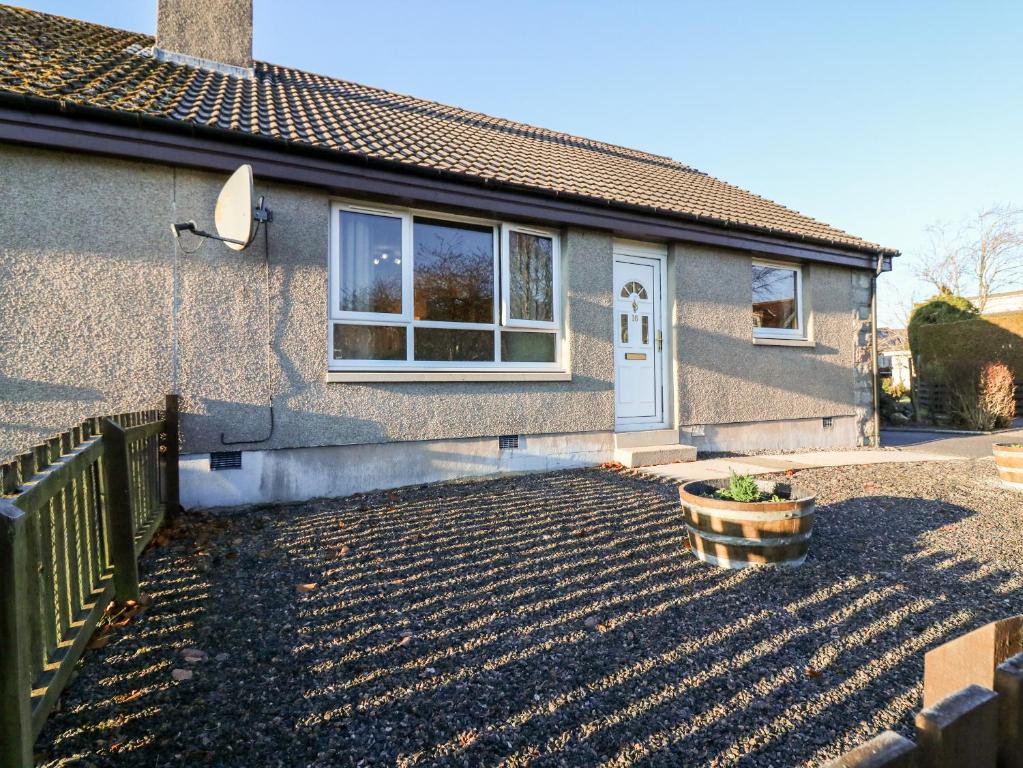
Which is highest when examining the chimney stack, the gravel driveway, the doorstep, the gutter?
the chimney stack

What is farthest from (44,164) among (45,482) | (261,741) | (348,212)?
(261,741)

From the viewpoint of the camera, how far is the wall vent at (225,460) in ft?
16.7

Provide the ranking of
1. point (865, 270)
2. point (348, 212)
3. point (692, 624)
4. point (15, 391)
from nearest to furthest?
point (692, 624)
point (15, 391)
point (348, 212)
point (865, 270)

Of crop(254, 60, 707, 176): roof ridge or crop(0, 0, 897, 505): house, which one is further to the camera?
crop(254, 60, 707, 176): roof ridge

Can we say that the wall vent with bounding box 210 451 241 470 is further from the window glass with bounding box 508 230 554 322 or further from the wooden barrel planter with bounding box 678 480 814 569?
the wooden barrel planter with bounding box 678 480 814 569

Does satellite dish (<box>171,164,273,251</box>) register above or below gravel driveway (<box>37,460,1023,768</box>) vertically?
above

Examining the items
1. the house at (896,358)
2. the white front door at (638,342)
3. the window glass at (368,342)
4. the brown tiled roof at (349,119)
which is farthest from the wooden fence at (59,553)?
the house at (896,358)

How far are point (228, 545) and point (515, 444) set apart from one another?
11.1 ft

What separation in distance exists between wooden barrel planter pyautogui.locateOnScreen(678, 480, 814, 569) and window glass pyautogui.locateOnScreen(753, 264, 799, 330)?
5.73 m

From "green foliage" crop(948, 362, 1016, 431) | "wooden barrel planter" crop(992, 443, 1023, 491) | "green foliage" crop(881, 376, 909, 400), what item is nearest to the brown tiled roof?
"wooden barrel planter" crop(992, 443, 1023, 491)

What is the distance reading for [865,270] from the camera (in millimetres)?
9570

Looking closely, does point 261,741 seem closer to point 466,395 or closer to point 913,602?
point 913,602

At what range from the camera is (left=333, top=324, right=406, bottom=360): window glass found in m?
5.84

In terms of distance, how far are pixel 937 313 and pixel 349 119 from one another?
18.7 m
